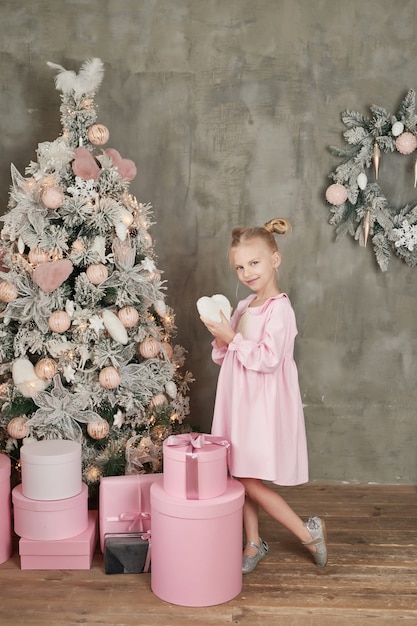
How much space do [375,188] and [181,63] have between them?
1.15 meters

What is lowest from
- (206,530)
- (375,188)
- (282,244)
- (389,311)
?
(206,530)

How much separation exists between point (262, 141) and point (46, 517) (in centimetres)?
209

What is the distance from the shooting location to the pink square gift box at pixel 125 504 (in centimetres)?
292

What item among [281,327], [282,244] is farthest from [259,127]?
[281,327]

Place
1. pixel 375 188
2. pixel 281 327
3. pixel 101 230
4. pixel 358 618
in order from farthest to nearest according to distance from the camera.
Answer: pixel 375 188, pixel 101 230, pixel 281 327, pixel 358 618

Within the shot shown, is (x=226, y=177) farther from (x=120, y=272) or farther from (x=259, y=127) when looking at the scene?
(x=120, y=272)

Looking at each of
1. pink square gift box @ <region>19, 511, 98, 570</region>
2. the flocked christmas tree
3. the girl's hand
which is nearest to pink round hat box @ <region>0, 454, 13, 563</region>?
pink square gift box @ <region>19, 511, 98, 570</region>

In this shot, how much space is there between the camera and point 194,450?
2639 millimetres

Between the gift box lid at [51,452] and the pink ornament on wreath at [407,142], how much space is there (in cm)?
209

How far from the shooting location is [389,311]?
382 centimetres

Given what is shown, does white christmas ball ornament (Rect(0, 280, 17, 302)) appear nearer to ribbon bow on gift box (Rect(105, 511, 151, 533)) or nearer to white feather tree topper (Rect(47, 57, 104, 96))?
white feather tree topper (Rect(47, 57, 104, 96))

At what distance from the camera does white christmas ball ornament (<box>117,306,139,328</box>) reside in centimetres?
309

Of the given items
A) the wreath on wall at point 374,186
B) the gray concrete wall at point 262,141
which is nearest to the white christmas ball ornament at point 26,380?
the gray concrete wall at point 262,141

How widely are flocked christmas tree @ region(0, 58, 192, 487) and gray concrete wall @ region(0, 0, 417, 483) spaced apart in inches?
26.2
